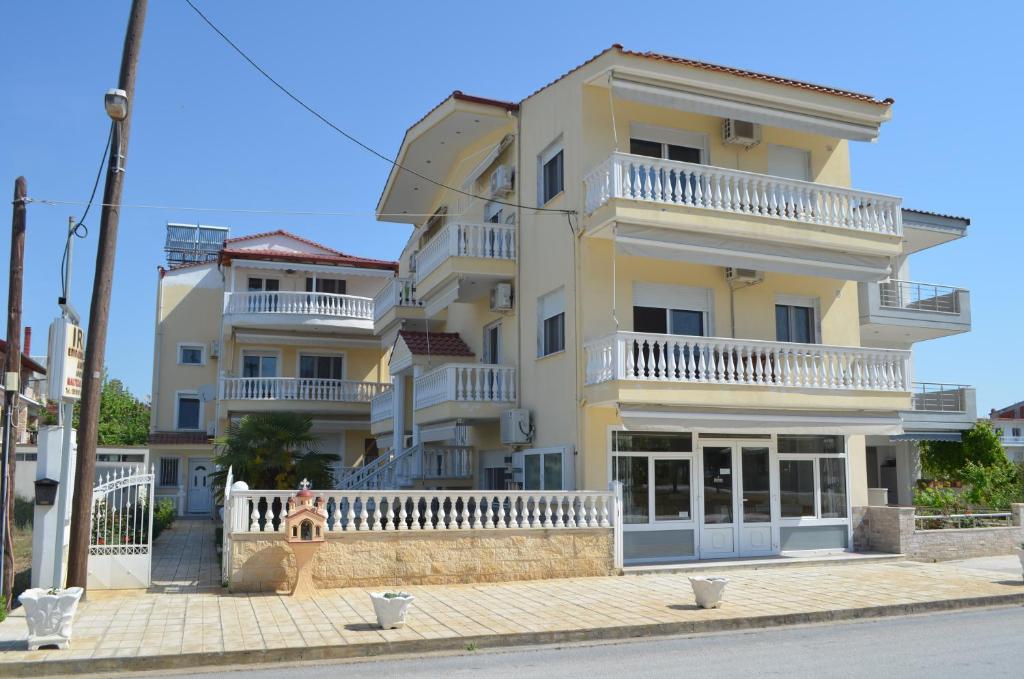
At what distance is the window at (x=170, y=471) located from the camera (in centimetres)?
3500

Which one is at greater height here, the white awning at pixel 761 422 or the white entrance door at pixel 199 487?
the white awning at pixel 761 422

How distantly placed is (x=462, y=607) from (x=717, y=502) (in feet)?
22.3

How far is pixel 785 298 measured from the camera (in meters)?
19.2

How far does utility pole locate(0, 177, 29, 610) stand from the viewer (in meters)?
11.8

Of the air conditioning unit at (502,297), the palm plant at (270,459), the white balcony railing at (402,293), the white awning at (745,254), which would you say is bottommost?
the palm plant at (270,459)

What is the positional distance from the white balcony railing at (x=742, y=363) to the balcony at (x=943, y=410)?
11357 mm

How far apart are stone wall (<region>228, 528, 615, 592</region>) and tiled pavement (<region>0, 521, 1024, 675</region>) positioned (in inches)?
11.3

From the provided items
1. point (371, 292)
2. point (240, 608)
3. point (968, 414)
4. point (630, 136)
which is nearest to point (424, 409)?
point (630, 136)

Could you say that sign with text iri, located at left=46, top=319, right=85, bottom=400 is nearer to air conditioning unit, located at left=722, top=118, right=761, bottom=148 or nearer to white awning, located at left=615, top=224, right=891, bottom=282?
white awning, located at left=615, top=224, right=891, bottom=282

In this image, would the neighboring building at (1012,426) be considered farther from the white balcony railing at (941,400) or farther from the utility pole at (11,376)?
the utility pole at (11,376)

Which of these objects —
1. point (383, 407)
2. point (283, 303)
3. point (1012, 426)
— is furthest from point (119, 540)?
point (1012, 426)

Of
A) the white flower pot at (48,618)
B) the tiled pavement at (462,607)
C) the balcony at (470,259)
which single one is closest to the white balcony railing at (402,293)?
the balcony at (470,259)

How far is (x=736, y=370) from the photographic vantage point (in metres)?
16.6

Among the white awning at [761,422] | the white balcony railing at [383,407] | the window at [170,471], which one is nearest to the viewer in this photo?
the white awning at [761,422]
